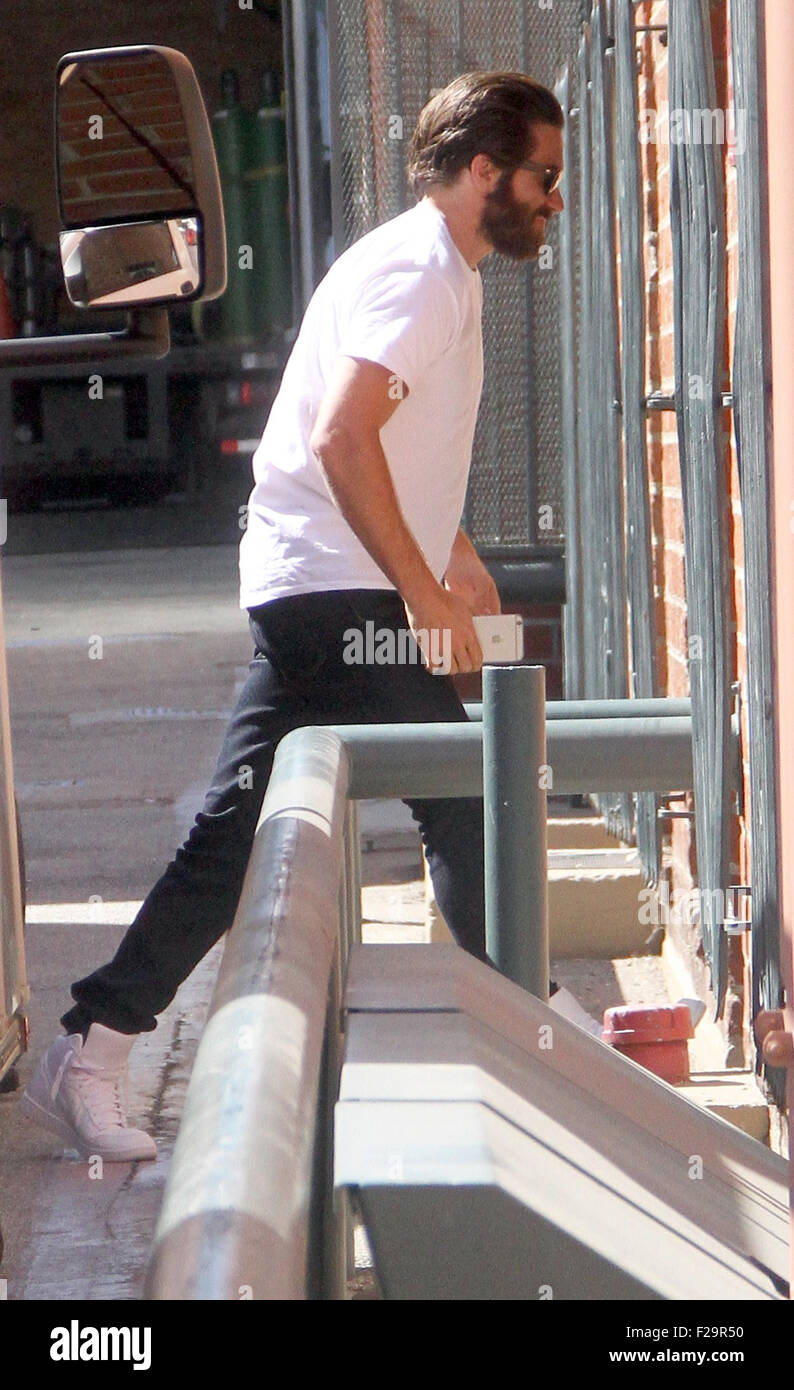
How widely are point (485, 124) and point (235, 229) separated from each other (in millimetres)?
12460

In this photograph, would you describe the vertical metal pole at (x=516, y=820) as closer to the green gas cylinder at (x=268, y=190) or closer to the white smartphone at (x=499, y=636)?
the white smartphone at (x=499, y=636)

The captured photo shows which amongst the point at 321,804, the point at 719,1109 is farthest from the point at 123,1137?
the point at 321,804

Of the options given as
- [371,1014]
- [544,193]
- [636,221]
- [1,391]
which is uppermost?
[1,391]

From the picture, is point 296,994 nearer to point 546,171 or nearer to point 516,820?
point 516,820

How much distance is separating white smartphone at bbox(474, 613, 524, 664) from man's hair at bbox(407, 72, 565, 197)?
0.79 meters

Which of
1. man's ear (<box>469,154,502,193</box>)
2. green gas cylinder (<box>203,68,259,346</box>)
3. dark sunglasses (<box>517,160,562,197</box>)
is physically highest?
green gas cylinder (<box>203,68,259,346</box>)

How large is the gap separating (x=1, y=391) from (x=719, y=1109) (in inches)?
566

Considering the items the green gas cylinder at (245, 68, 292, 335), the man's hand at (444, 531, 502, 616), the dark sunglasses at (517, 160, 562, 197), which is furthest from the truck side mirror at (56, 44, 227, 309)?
the green gas cylinder at (245, 68, 292, 335)

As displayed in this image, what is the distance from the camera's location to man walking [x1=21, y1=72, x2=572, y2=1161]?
9.39 feet

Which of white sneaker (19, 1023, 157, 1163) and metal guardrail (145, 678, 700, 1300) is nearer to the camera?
metal guardrail (145, 678, 700, 1300)

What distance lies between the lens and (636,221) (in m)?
4.30

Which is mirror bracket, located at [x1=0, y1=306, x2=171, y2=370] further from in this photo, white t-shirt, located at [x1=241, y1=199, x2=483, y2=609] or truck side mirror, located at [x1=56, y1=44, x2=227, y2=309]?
white t-shirt, located at [x1=241, y1=199, x2=483, y2=609]

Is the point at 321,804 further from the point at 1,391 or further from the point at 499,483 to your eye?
the point at 1,391

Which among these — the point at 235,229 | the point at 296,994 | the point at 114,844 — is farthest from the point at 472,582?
the point at 235,229
